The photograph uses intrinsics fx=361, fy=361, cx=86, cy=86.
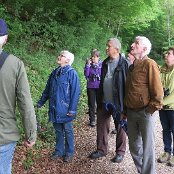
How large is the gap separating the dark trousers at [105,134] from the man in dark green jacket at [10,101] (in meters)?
3.19

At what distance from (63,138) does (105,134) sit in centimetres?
89

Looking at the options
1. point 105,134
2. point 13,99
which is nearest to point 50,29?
point 105,134

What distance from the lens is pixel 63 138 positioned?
6918 millimetres

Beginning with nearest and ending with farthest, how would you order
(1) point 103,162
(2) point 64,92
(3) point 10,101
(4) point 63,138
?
(3) point 10,101, (2) point 64,92, (4) point 63,138, (1) point 103,162

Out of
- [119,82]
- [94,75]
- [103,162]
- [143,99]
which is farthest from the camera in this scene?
[94,75]

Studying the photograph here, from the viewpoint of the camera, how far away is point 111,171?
21.9ft

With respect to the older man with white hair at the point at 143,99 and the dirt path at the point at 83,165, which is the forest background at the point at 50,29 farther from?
the older man with white hair at the point at 143,99

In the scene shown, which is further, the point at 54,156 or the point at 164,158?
the point at 164,158

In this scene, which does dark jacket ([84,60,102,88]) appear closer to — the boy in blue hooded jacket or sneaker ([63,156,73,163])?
the boy in blue hooded jacket

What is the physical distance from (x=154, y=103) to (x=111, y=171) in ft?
6.30

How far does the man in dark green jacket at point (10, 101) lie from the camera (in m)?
3.77

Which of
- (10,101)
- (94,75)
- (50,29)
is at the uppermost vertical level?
(50,29)

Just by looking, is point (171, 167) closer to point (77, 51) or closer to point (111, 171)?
point (111, 171)

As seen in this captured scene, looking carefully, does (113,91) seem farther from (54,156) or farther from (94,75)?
(94,75)
